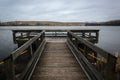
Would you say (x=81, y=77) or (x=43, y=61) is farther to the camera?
(x=43, y=61)

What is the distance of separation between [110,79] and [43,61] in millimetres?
3373

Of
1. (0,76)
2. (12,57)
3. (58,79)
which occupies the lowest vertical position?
(0,76)

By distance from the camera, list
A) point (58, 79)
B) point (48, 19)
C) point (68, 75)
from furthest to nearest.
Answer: point (48, 19) → point (68, 75) → point (58, 79)

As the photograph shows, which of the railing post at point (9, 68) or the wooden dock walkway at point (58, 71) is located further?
the wooden dock walkway at point (58, 71)

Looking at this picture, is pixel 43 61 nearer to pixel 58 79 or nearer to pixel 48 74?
pixel 48 74

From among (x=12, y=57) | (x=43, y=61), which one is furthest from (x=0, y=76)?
(x=12, y=57)

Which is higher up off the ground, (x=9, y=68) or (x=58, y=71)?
(x=9, y=68)

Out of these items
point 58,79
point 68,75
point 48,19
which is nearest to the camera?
point 58,79

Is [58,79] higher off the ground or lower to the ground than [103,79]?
lower

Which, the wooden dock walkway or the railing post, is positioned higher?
the railing post

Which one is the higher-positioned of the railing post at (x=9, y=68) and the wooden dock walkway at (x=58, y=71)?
the railing post at (x=9, y=68)

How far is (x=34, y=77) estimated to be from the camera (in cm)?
369

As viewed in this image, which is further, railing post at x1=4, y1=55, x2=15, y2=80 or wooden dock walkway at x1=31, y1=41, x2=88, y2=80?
wooden dock walkway at x1=31, y1=41, x2=88, y2=80

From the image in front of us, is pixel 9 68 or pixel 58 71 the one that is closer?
pixel 9 68
